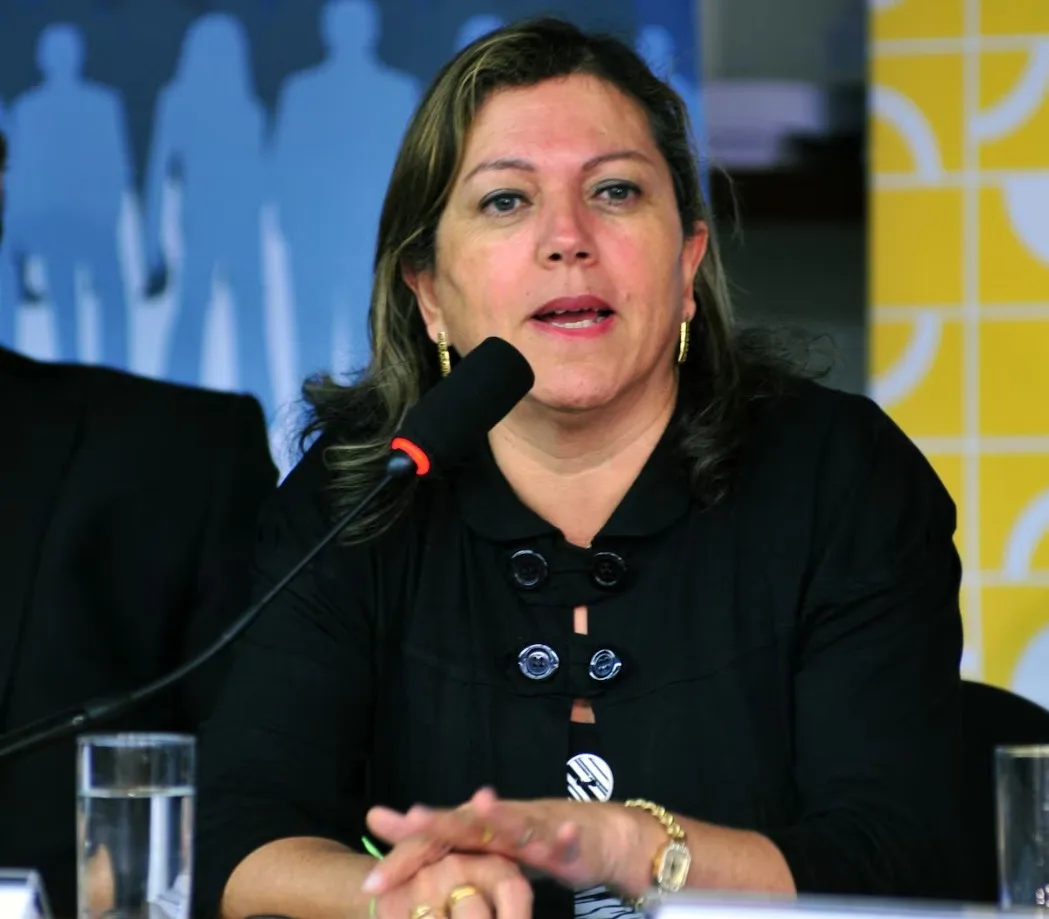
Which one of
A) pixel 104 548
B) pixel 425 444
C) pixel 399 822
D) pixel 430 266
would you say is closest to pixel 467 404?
pixel 425 444

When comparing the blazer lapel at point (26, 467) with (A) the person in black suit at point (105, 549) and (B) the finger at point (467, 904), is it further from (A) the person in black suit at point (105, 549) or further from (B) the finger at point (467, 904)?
(B) the finger at point (467, 904)

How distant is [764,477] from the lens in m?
2.04

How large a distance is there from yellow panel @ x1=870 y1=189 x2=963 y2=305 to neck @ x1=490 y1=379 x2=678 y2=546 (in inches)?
45.2

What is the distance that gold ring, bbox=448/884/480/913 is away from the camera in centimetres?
142

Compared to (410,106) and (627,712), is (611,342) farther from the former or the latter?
(410,106)

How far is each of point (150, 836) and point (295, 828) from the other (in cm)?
47

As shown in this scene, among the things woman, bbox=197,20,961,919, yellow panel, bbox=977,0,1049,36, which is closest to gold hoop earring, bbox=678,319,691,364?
woman, bbox=197,20,961,919

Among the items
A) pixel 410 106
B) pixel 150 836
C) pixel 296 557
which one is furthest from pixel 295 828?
pixel 410 106

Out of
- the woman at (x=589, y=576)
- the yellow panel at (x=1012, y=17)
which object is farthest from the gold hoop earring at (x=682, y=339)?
the yellow panel at (x=1012, y=17)

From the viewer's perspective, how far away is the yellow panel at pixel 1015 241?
10.2 ft

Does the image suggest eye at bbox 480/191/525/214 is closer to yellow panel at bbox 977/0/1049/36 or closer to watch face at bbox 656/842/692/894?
watch face at bbox 656/842/692/894

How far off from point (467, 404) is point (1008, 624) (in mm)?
1851

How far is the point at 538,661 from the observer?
1946 millimetres

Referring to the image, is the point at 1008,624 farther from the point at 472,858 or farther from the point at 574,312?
the point at 472,858
